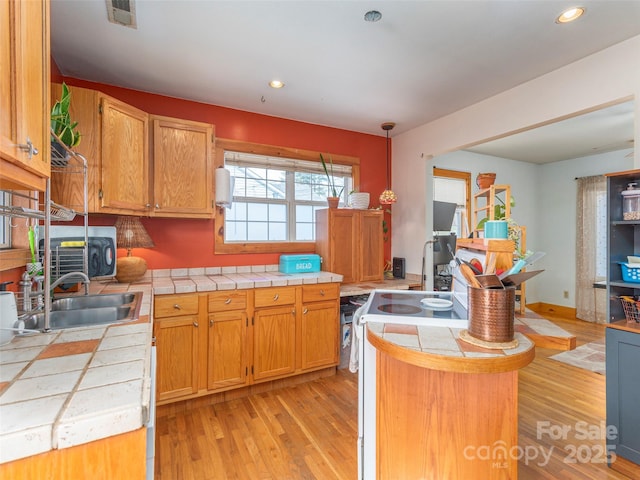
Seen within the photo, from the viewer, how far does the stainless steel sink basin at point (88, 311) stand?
1531 mm

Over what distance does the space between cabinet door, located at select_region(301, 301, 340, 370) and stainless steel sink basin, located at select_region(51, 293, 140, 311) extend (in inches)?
53.6

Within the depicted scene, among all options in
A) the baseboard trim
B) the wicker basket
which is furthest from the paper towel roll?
the baseboard trim

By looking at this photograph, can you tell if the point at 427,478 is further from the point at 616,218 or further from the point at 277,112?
the point at 277,112

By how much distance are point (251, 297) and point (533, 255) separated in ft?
6.49

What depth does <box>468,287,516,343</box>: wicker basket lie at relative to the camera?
107cm

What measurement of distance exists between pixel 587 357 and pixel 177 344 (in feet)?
13.6

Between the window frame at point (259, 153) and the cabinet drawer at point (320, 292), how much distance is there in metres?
0.69

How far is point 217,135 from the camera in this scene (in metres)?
3.04

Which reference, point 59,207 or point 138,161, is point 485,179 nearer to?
point 138,161

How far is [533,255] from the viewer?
126 centimetres

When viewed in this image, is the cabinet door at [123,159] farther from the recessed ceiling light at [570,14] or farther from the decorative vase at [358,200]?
the recessed ceiling light at [570,14]

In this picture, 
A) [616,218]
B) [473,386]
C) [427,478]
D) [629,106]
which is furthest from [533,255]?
[629,106]

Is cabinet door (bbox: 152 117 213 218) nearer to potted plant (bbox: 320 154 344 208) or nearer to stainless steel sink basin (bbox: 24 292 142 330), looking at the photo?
stainless steel sink basin (bbox: 24 292 142 330)

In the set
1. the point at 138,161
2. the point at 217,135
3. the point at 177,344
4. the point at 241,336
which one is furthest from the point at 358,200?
the point at 177,344
